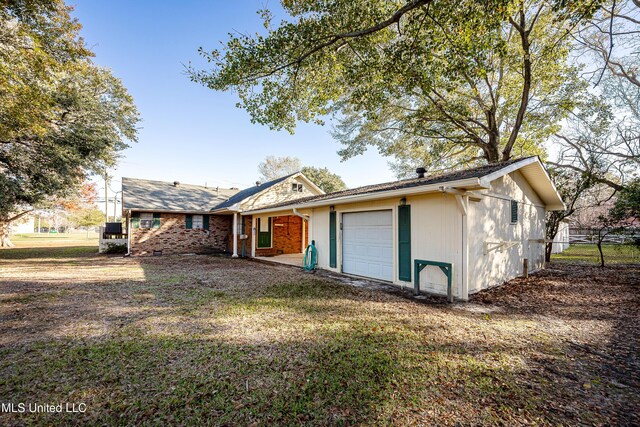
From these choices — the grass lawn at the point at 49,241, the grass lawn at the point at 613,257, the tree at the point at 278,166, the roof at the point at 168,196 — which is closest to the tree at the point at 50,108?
the roof at the point at 168,196

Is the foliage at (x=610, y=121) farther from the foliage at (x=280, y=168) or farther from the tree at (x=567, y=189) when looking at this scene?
the foliage at (x=280, y=168)

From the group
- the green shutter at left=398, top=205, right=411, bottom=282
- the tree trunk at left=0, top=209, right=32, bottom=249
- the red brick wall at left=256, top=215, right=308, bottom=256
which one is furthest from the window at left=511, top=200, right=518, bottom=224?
the tree trunk at left=0, top=209, right=32, bottom=249

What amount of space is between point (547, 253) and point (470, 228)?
1023cm

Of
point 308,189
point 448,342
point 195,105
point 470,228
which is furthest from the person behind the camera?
point 308,189

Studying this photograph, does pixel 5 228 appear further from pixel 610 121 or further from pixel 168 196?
pixel 610 121

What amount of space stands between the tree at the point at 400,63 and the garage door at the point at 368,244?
10.3 feet

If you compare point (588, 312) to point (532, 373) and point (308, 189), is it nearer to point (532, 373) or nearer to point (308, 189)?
point (532, 373)

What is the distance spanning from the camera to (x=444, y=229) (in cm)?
632

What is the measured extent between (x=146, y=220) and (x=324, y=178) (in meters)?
20.1

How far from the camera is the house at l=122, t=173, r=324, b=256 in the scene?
14.9 meters

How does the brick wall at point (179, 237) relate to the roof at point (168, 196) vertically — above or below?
below

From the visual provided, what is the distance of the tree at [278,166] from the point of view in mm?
34125

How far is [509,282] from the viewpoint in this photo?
313 inches

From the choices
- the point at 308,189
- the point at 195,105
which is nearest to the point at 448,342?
the point at 195,105
